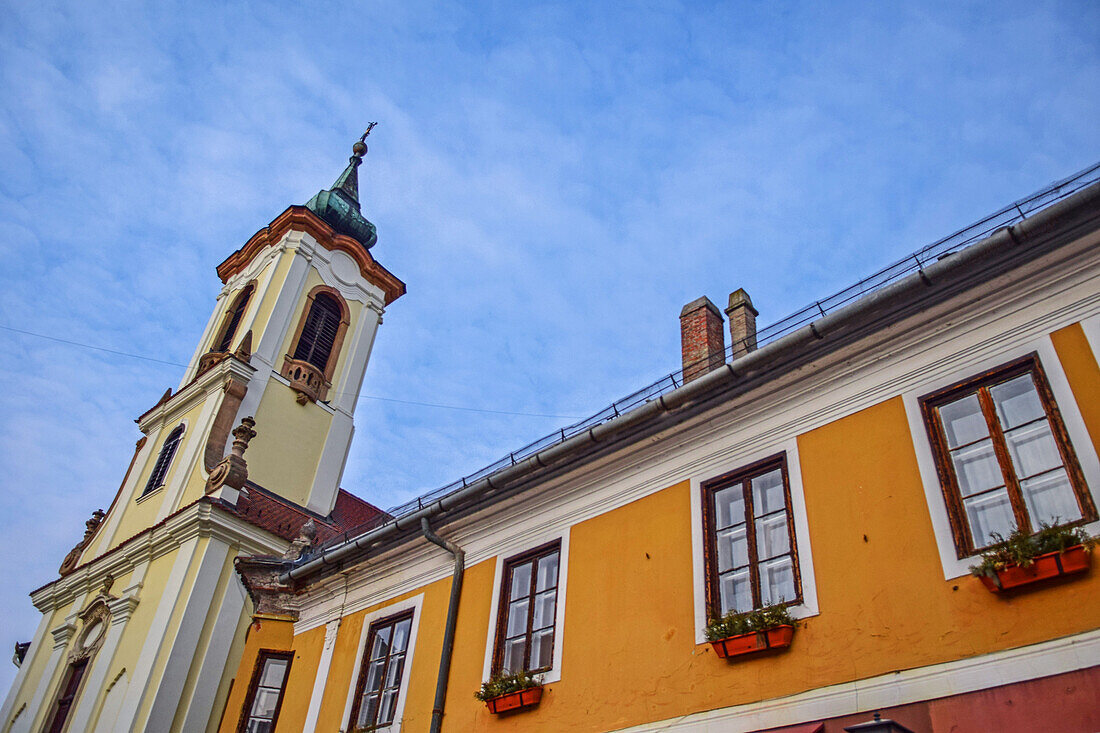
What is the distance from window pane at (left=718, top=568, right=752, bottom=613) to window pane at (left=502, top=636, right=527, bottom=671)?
108 inches

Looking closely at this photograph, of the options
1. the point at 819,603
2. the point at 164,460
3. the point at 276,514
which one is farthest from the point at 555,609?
the point at 164,460

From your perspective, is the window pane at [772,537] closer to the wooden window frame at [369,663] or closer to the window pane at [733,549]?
the window pane at [733,549]

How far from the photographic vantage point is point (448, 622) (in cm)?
1111

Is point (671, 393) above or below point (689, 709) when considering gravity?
above

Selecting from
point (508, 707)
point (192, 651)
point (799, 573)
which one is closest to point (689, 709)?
point (799, 573)

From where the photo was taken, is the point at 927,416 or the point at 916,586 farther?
the point at 927,416

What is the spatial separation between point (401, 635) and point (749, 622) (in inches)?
220

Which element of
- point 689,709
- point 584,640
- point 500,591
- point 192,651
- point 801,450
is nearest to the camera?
point 689,709

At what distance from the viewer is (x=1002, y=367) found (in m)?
7.61

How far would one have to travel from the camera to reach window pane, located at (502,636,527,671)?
10156mm

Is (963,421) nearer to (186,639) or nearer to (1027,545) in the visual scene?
(1027,545)

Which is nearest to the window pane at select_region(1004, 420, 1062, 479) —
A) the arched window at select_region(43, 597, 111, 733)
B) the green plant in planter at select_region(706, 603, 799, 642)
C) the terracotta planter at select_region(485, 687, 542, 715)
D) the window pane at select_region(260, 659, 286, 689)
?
the green plant in planter at select_region(706, 603, 799, 642)

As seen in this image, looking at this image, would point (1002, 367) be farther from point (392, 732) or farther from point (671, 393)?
point (392, 732)

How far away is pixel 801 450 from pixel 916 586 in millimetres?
1881
